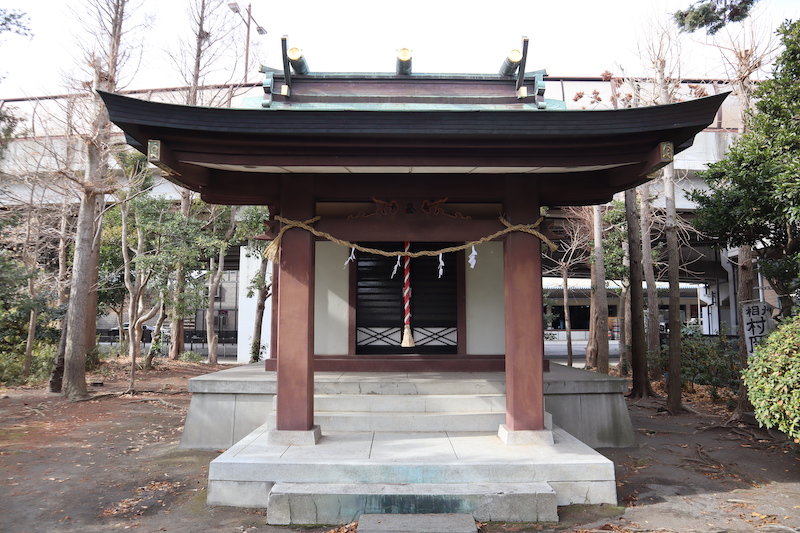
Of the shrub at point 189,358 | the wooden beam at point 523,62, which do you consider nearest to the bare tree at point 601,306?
the wooden beam at point 523,62

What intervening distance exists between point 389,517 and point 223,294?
42.3m

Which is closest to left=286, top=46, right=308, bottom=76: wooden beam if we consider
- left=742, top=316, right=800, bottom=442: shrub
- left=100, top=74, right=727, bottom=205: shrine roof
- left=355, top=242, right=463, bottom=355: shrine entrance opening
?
left=100, top=74, right=727, bottom=205: shrine roof

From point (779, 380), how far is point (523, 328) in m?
2.71

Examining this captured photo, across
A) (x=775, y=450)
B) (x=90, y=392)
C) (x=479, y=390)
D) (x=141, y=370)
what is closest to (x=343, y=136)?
(x=479, y=390)

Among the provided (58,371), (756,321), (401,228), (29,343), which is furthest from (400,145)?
(29,343)

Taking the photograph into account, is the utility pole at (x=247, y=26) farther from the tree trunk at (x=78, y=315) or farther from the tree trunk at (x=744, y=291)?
the tree trunk at (x=744, y=291)

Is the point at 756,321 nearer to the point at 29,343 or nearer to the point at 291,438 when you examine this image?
the point at 291,438

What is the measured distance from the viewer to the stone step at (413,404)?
23.4 ft

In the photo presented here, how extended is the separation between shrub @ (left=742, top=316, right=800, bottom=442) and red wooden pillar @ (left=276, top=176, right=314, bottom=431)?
16.6ft

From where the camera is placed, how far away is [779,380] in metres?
5.51

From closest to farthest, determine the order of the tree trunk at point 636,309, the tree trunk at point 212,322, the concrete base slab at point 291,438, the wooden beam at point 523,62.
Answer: the concrete base slab at point 291,438
the wooden beam at point 523,62
the tree trunk at point 636,309
the tree trunk at point 212,322

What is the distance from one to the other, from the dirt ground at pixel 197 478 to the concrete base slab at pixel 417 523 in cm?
21

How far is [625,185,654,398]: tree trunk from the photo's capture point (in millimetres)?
11625

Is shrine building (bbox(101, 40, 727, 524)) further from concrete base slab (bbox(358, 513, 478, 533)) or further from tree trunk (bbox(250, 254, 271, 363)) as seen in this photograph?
tree trunk (bbox(250, 254, 271, 363))
